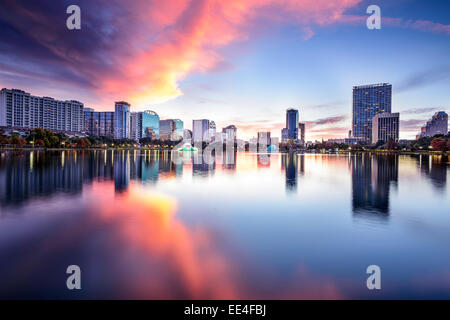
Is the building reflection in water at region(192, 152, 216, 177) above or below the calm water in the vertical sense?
above

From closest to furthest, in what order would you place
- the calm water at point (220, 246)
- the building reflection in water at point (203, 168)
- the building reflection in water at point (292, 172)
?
the calm water at point (220, 246) → the building reflection in water at point (292, 172) → the building reflection in water at point (203, 168)

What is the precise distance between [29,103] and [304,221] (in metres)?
251

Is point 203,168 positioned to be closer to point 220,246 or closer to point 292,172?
point 292,172

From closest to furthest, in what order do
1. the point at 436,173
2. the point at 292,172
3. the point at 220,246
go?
the point at 220,246 → the point at 436,173 → the point at 292,172

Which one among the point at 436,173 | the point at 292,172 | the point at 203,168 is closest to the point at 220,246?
the point at 292,172

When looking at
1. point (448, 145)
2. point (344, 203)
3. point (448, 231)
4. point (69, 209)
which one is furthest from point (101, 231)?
point (448, 145)

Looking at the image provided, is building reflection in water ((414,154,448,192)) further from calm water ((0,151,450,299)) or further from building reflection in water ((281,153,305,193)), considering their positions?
building reflection in water ((281,153,305,193))

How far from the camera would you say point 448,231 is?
9.95 m

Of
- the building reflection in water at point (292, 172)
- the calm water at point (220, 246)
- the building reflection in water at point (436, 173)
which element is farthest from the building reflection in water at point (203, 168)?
the building reflection in water at point (436, 173)

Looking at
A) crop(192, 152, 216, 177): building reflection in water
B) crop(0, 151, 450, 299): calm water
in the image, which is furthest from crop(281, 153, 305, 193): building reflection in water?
crop(192, 152, 216, 177): building reflection in water

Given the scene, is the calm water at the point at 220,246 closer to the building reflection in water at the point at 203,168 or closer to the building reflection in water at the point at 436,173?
the building reflection in water at the point at 436,173

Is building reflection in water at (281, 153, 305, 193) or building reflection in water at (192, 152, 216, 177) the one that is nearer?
building reflection in water at (281, 153, 305, 193)

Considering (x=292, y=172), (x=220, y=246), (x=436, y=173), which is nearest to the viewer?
(x=220, y=246)
